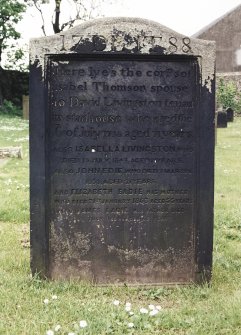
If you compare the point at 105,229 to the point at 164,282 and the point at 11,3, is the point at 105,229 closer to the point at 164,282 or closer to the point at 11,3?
the point at 164,282

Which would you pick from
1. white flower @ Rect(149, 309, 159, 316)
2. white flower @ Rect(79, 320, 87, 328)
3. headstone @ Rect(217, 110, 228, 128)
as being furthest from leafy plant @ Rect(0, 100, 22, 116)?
white flower @ Rect(79, 320, 87, 328)

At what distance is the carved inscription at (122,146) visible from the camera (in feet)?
14.0

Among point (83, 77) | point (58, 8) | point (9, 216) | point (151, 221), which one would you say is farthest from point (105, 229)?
point (58, 8)

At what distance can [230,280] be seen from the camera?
454 cm

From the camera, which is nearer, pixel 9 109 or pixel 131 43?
pixel 131 43

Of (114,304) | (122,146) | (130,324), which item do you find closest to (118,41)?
(122,146)

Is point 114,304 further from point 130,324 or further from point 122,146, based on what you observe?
point 122,146

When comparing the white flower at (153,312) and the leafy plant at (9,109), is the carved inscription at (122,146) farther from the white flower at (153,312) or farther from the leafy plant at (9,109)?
the leafy plant at (9,109)

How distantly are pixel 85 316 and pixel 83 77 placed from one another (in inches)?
72.8

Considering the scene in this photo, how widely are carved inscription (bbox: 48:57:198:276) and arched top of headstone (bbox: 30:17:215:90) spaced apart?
67 mm

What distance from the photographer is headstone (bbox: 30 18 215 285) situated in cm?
421

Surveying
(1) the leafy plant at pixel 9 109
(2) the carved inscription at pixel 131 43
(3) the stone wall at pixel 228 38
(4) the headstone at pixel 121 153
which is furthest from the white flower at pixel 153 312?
(3) the stone wall at pixel 228 38

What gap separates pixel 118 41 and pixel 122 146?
84 centimetres

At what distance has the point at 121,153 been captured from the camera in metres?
4.31
